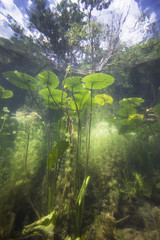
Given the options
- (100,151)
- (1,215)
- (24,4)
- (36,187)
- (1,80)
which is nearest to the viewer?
(1,215)

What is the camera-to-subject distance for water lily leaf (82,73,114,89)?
1.62 meters

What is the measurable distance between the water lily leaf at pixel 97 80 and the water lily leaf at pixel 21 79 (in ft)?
3.26

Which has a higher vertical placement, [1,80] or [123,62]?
[123,62]

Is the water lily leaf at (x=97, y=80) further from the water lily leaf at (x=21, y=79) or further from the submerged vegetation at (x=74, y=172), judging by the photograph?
the water lily leaf at (x=21, y=79)

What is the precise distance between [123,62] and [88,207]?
7.30m

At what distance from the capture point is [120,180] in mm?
2400

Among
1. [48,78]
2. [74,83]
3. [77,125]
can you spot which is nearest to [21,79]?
[48,78]

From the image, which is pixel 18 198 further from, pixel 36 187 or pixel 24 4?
pixel 24 4

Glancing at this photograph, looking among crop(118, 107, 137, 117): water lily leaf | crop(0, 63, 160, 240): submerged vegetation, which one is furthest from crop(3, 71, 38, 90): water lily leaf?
crop(118, 107, 137, 117): water lily leaf

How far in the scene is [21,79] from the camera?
187cm

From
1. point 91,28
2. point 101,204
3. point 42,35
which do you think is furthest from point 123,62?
point 101,204

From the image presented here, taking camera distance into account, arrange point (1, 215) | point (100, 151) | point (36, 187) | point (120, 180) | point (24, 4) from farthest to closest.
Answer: point (24, 4)
point (100, 151)
point (120, 180)
point (36, 187)
point (1, 215)

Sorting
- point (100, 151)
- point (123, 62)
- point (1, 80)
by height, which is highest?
point (123, 62)

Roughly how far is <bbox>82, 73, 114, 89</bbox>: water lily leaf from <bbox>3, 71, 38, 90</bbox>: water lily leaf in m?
0.99
